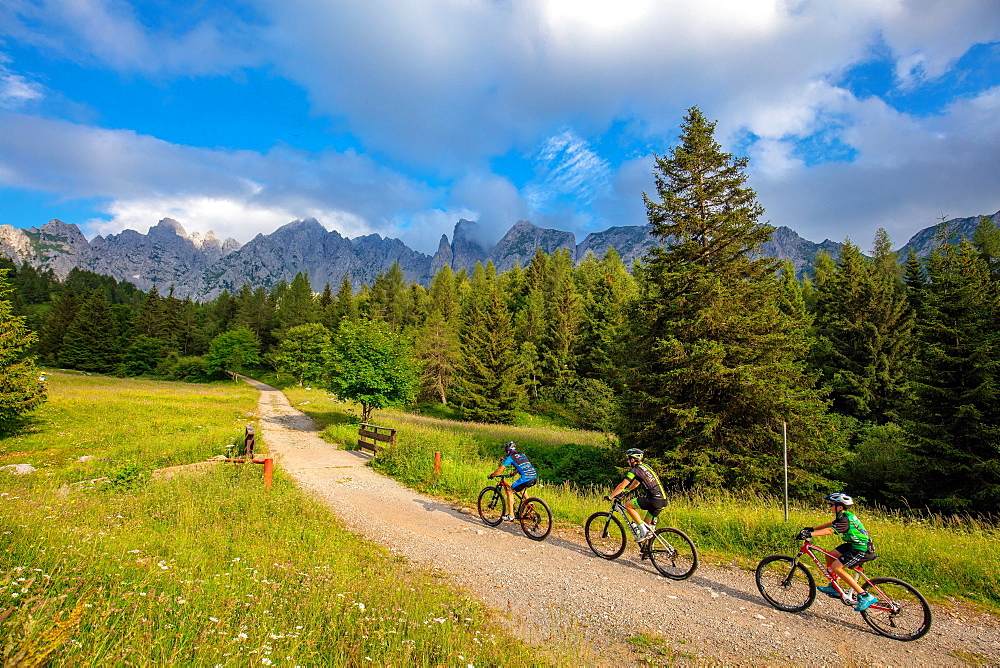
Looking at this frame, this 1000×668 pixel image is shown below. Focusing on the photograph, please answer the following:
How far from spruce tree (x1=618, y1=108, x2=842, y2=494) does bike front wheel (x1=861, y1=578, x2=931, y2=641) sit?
9768 mm

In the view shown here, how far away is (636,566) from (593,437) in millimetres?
21420

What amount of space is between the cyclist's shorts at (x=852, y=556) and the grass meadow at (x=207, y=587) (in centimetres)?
448

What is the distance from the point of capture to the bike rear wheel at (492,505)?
10.5m

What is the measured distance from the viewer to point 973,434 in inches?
656

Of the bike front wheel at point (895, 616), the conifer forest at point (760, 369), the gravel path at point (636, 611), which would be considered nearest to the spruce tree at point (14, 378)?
the conifer forest at point (760, 369)

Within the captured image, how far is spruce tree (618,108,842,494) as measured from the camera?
16.1 metres

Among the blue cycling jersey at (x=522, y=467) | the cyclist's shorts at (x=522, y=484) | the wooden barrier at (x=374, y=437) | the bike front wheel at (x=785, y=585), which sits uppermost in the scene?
the blue cycling jersey at (x=522, y=467)

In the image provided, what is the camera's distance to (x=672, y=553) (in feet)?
25.0

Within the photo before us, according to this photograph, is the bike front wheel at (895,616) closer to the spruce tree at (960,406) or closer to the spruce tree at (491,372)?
the spruce tree at (960,406)

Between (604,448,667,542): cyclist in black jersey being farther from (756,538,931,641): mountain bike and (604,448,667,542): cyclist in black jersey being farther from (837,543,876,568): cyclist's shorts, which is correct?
(837,543,876,568): cyclist's shorts

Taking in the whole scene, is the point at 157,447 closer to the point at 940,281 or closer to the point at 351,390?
the point at 351,390

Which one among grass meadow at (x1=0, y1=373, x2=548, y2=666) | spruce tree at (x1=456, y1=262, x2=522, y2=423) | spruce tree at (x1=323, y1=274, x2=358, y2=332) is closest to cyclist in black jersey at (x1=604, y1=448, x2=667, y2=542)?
grass meadow at (x1=0, y1=373, x2=548, y2=666)

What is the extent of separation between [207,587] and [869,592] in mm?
8655

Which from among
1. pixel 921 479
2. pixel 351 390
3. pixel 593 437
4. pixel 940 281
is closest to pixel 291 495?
pixel 351 390
